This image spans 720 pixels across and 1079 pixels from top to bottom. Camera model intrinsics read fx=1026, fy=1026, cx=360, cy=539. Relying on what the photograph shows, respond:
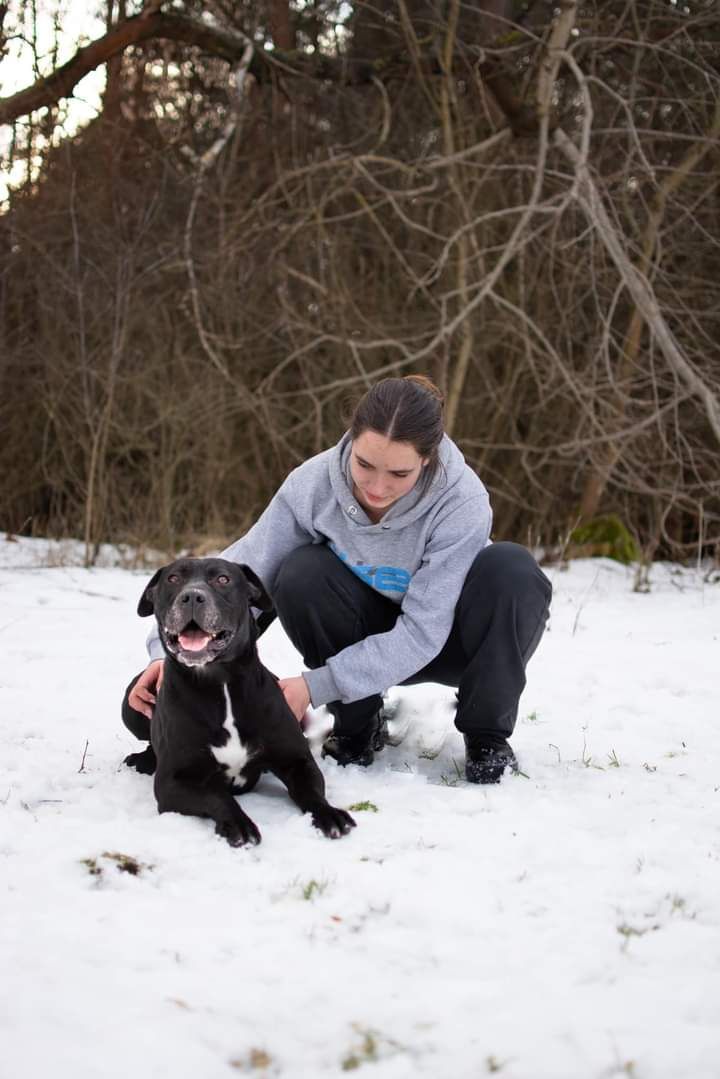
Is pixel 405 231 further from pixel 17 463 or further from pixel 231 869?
pixel 231 869

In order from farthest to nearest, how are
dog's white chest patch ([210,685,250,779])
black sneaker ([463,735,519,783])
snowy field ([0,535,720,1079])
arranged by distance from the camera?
black sneaker ([463,735,519,783]) → dog's white chest patch ([210,685,250,779]) → snowy field ([0,535,720,1079])

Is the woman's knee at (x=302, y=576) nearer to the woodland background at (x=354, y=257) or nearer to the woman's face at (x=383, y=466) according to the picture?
the woman's face at (x=383, y=466)

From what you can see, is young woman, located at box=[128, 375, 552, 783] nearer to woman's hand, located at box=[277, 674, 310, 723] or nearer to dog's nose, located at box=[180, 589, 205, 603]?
woman's hand, located at box=[277, 674, 310, 723]

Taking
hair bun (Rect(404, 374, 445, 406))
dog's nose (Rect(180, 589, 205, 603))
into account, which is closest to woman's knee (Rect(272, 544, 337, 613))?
dog's nose (Rect(180, 589, 205, 603))

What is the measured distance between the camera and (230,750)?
297cm

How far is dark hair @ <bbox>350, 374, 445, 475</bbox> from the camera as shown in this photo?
10.1ft

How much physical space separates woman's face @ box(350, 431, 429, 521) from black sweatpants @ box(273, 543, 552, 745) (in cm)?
35

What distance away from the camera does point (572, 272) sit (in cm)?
842

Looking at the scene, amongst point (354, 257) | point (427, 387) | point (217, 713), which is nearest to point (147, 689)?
point (217, 713)

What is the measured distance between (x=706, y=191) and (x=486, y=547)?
5808mm

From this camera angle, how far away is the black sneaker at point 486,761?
330cm

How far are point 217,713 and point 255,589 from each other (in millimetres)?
429

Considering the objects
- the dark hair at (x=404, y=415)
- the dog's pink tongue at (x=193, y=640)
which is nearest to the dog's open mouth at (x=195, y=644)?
the dog's pink tongue at (x=193, y=640)

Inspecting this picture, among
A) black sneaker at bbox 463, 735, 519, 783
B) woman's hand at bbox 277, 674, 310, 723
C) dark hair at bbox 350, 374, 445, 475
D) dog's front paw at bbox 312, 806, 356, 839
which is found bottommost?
dog's front paw at bbox 312, 806, 356, 839
